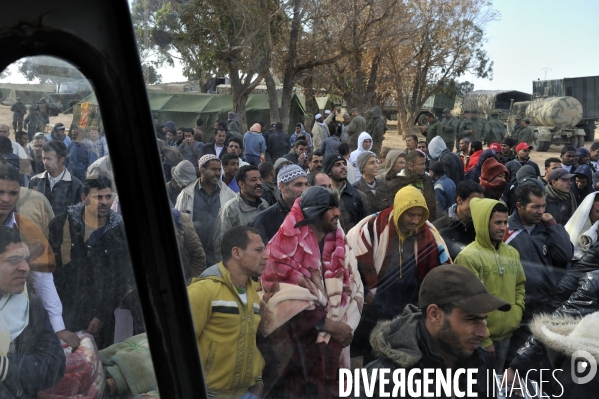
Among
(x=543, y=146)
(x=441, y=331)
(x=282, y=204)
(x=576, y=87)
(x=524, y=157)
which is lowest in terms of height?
(x=543, y=146)

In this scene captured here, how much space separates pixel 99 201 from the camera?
3.85ft

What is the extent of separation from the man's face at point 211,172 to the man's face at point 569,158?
5.29 metres

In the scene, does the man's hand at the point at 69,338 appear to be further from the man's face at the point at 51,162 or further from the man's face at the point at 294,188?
the man's face at the point at 294,188

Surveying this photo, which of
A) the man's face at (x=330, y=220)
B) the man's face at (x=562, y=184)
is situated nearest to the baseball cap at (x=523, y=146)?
the man's face at (x=562, y=184)

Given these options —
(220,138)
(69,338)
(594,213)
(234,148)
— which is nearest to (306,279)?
(220,138)

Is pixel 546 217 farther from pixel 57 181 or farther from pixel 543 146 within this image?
pixel 543 146

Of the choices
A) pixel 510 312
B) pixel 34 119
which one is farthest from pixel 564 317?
pixel 34 119

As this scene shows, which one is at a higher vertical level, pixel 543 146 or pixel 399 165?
pixel 399 165

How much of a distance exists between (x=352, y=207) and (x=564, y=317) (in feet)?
2.28

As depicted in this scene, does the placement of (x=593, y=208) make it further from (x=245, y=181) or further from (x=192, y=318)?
(x=192, y=318)

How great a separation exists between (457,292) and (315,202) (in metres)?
0.48

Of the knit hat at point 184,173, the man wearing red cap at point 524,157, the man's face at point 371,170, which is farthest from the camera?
the man wearing red cap at point 524,157

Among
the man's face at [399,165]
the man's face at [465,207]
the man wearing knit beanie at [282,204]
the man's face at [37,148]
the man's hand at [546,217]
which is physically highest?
the man's face at [37,148]

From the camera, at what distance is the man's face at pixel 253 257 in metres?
1.56
